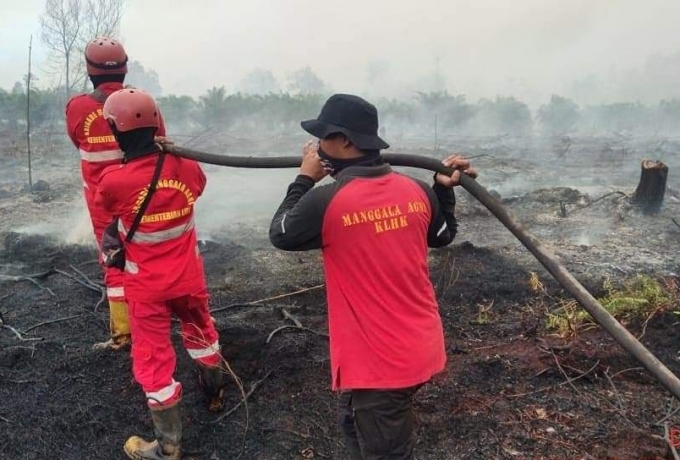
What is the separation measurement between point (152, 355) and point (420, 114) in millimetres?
24473

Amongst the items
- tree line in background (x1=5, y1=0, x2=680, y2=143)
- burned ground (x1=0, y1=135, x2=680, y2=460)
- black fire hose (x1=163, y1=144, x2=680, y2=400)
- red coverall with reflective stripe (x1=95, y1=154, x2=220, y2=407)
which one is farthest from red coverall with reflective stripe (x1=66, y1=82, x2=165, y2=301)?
tree line in background (x1=5, y1=0, x2=680, y2=143)

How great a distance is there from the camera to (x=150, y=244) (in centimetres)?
302

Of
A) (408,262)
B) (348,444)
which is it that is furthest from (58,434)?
(408,262)

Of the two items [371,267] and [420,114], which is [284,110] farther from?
[371,267]

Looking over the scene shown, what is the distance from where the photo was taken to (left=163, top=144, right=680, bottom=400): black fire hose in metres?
2.22

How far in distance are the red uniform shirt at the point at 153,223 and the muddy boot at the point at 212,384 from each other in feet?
1.94

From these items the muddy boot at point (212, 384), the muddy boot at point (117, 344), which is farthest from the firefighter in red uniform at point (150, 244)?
the muddy boot at point (117, 344)

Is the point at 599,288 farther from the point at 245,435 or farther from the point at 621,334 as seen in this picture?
the point at 245,435

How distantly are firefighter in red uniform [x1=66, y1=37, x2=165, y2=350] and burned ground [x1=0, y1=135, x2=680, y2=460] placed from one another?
A: 0.78m

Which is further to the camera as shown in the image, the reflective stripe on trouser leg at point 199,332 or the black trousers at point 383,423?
the reflective stripe on trouser leg at point 199,332

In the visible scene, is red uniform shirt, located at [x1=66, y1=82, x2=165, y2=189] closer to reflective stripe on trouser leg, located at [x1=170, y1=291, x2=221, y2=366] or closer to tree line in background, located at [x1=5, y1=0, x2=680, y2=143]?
reflective stripe on trouser leg, located at [x1=170, y1=291, x2=221, y2=366]

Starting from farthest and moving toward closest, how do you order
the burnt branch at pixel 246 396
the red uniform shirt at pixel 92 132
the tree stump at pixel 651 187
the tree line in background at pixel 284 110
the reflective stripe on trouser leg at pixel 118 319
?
the tree line in background at pixel 284 110, the tree stump at pixel 651 187, the reflective stripe on trouser leg at pixel 118 319, the red uniform shirt at pixel 92 132, the burnt branch at pixel 246 396

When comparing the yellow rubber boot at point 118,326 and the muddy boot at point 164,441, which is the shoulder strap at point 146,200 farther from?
the yellow rubber boot at point 118,326

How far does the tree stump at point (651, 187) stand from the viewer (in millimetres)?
7883
